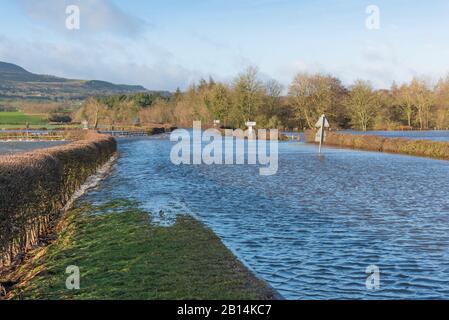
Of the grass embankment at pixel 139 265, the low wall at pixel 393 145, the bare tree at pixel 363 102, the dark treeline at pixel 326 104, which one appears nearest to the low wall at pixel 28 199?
the grass embankment at pixel 139 265

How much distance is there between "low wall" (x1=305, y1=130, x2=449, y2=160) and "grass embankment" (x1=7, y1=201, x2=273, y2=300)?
→ 33.6 metres

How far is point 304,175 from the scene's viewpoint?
91.8ft

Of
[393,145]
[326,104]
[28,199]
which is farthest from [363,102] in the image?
[28,199]

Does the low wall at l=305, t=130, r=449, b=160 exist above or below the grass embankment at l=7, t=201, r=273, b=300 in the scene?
above

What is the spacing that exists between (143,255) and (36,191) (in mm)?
3870

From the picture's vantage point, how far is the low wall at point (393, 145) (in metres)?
41.5

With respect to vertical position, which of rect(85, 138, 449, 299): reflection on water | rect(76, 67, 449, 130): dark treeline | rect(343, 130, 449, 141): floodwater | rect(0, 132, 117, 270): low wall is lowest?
rect(85, 138, 449, 299): reflection on water

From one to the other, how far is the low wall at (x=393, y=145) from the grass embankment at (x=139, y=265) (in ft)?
110

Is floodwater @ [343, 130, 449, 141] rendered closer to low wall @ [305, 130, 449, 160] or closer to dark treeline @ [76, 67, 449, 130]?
low wall @ [305, 130, 449, 160]

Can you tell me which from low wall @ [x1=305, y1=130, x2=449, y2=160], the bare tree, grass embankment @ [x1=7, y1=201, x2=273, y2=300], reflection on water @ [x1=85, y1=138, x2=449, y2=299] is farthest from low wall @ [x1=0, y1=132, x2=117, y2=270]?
the bare tree

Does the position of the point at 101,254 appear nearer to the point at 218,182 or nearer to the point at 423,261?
the point at 423,261

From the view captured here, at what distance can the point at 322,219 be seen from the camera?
591 inches

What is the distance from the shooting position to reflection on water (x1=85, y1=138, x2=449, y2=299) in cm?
935

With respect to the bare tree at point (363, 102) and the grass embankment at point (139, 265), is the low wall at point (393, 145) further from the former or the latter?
the grass embankment at point (139, 265)
